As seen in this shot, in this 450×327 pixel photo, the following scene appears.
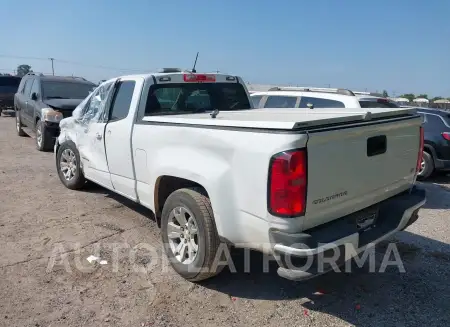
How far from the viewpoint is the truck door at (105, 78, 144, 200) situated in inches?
175

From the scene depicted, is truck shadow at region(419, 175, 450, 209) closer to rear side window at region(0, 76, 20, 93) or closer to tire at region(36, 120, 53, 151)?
tire at region(36, 120, 53, 151)

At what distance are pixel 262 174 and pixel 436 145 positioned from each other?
6999 mm

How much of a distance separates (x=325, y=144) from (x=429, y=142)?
6.72m

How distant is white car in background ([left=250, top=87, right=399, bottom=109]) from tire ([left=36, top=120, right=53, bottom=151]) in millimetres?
5125

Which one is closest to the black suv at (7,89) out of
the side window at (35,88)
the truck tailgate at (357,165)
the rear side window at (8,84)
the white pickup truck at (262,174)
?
the rear side window at (8,84)

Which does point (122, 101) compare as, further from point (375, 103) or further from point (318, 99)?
point (375, 103)

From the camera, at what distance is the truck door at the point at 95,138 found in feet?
16.7

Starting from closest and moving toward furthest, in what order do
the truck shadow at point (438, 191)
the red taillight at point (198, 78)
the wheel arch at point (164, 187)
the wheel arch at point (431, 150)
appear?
the wheel arch at point (164, 187) < the red taillight at point (198, 78) < the truck shadow at point (438, 191) < the wheel arch at point (431, 150)

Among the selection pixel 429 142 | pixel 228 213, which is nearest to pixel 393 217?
pixel 228 213

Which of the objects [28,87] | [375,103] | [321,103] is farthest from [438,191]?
[28,87]

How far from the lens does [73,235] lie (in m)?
4.66

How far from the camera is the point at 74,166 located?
20.6 ft

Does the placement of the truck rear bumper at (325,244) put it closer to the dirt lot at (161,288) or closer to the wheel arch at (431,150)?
the dirt lot at (161,288)

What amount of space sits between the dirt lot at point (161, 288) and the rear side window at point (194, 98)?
152cm
